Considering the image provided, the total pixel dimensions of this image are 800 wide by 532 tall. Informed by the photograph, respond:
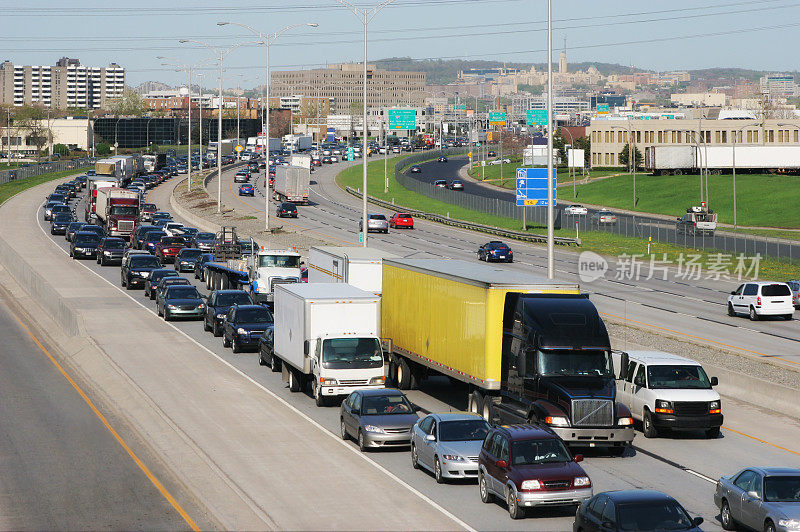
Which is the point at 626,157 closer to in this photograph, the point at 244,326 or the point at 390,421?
the point at 244,326

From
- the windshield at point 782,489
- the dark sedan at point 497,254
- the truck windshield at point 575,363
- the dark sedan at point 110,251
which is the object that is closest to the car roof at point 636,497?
the windshield at point 782,489

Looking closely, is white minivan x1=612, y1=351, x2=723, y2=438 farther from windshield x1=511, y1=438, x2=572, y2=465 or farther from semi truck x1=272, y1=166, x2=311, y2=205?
semi truck x1=272, y1=166, x2=311, y2=205

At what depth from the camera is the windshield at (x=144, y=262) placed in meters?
54.6

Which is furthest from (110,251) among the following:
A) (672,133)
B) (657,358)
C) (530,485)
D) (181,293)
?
(672,133)

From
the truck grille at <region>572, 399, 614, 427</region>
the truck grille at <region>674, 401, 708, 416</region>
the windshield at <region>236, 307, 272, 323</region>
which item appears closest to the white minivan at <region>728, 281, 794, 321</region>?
the windshield at <region>236, 307, 272, 323</region>

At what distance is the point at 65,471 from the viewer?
23375 mm

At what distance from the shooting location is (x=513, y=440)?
2020 centimetres

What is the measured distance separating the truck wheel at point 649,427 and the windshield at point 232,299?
1915 centimetres

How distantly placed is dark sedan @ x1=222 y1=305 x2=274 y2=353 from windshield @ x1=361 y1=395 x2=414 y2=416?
1327 centimetres

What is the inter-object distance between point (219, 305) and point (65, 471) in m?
18.6

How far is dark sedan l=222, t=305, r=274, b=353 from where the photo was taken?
3816 centimetres

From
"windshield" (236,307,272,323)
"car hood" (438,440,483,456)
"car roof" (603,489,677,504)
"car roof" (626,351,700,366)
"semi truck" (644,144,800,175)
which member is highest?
"semi truck" (644,144,800,175)

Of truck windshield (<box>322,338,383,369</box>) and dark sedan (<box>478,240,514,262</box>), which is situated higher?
truck windshield (<box>322,338,383,369</box>)

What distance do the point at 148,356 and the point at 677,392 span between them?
60.0 feet
